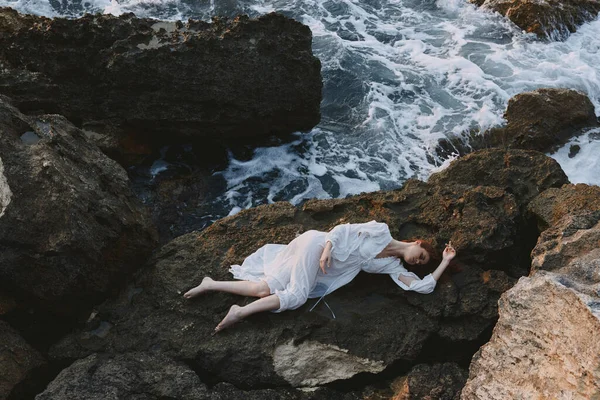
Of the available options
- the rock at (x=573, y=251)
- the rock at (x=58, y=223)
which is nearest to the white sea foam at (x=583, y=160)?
the rock at (x=573, y=251)

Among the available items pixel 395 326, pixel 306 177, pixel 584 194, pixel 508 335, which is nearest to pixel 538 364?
pixel 508 335

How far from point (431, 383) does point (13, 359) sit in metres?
3.65

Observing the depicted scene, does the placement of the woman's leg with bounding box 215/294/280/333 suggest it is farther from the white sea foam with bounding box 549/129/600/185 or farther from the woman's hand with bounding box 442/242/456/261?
the white sea foam with bounding box 549/129/600/185

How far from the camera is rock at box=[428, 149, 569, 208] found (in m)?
7.06

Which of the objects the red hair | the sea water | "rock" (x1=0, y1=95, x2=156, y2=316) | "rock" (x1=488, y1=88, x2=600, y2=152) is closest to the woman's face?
the red hair

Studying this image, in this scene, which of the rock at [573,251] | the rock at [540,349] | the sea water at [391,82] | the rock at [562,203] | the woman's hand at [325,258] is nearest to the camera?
the rock at [540,349]

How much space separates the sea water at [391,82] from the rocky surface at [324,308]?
2.22 metres

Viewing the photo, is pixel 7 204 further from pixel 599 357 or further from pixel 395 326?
pixel 599 357

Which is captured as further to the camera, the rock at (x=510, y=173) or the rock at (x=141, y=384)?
the rock at (x=510, y=173)

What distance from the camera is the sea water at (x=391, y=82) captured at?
927 centimetres

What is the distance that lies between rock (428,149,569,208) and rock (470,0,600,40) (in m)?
7.22

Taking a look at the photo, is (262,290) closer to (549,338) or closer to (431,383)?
(431,383)

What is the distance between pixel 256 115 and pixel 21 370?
5043 mm

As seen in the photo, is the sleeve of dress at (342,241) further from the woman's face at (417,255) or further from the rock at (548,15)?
the rock at (548,15)
